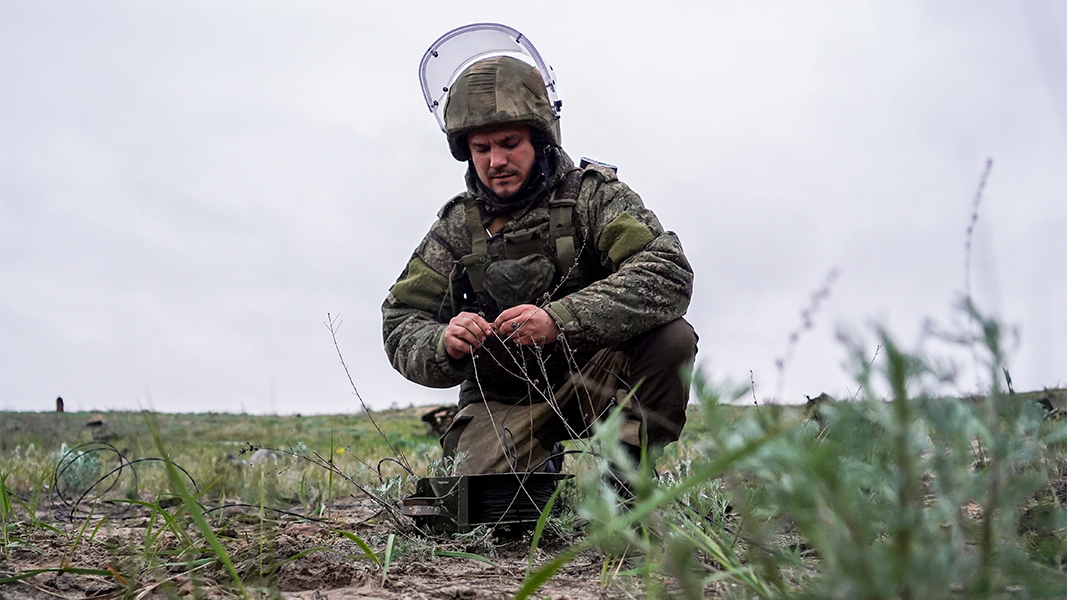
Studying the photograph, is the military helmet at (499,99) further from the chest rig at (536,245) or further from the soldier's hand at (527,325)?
the soldier's hand at (527,325)

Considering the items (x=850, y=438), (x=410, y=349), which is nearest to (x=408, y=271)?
(x=410, y=349)

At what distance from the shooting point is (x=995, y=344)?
33.4 inches

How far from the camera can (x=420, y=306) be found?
382 centimetres

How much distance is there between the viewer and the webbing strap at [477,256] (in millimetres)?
3652

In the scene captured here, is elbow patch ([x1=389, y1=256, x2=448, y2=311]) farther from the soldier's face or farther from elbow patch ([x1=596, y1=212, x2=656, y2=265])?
elbow patch ([x1=596, y1=212, x2=656, y2=265])

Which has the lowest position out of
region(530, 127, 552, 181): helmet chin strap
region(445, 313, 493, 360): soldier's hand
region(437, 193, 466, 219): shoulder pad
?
region(445, 313, 493, 360): soldier's hand

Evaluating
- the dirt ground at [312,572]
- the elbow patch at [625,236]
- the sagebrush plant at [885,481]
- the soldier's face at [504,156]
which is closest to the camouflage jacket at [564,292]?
A: the elbow patch at [625,236]

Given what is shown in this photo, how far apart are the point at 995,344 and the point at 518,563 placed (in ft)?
5.28

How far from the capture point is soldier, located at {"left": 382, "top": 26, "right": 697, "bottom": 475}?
3.24 metres

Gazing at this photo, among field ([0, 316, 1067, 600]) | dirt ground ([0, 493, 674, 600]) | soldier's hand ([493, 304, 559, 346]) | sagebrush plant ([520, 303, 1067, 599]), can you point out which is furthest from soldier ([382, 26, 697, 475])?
sagebrush plant ([520, 303, 1067, 599])

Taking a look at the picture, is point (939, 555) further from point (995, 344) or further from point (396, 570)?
point (396, 570)

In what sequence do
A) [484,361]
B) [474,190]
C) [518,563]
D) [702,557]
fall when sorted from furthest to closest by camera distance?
[474,190]
[484,361]
[518,563]
[702,557]

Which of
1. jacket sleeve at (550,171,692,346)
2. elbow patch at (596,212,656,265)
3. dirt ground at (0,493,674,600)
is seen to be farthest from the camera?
elbow patch at (596,212,656,265)

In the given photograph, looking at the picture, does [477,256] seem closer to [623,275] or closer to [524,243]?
[524,243]
